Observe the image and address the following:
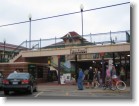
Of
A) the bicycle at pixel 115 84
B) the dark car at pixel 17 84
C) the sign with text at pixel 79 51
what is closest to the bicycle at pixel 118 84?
the bicycle at pixel 115 84

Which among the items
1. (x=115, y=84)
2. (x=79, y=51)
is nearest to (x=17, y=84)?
(x=115, y=84)

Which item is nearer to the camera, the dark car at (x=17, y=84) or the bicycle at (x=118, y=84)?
the dark car at (x=17, y=84)

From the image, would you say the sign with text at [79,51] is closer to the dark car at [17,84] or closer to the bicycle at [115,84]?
the bicycle at [115,84]

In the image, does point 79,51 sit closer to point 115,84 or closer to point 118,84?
point 115,84

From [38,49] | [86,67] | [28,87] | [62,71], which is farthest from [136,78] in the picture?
[86,67]

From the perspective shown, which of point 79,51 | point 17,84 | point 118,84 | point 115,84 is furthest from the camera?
point 79,51

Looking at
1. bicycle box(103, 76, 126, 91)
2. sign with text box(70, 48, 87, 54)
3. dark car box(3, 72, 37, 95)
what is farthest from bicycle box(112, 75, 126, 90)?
sign with text box(70, 48, 87, 54)

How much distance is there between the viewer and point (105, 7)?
18219 millimetres

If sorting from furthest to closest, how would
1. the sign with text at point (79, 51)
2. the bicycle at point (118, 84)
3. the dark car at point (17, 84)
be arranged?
the sign with text at point (79, 51) → the bicycle at point (118, 84) → the dark car at point (17, 84)

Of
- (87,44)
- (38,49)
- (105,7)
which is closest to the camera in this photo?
(105,7)

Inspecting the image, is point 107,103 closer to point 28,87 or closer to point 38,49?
point 28,87

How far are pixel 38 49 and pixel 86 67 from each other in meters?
14.9

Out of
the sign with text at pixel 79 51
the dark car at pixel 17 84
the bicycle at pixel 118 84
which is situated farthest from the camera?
the sign with text at pixel 79 51

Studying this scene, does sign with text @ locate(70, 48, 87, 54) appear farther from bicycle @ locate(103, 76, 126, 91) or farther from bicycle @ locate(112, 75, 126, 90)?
bicycle @ locate(112, 75, 126, 90)
